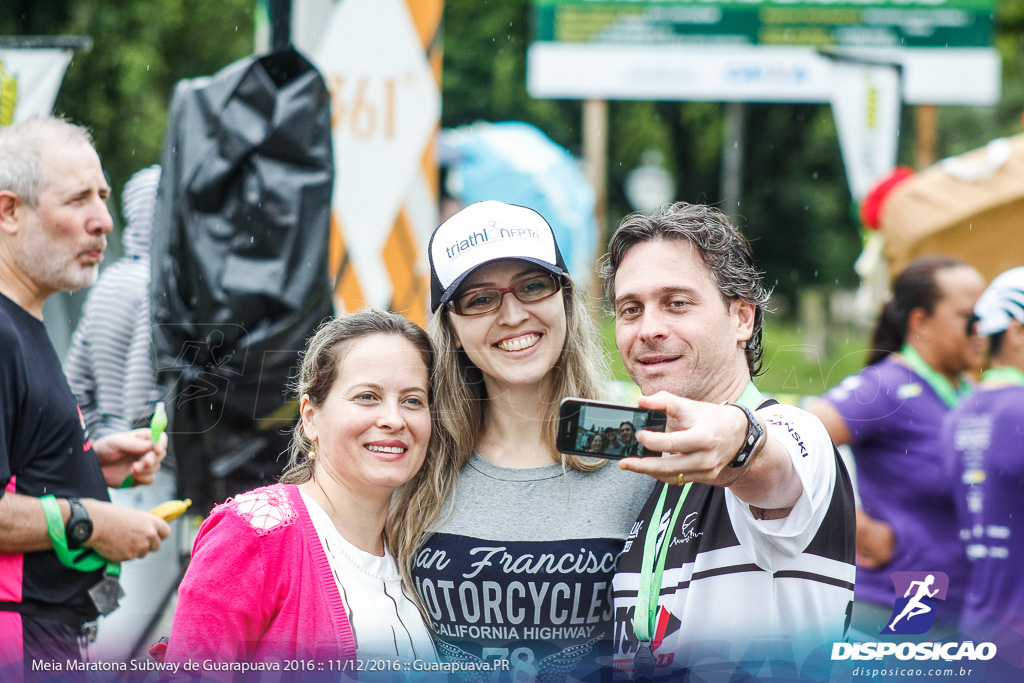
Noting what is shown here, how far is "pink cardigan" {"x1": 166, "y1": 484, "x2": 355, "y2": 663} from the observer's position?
1682 mm

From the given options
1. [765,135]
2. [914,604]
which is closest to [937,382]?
[914,604]

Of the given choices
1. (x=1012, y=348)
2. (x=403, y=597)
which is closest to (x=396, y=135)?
(x=403, y=597)

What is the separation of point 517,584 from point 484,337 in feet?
1.67

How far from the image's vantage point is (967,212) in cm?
402

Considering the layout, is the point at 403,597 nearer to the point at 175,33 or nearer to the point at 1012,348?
the point at 1012,348

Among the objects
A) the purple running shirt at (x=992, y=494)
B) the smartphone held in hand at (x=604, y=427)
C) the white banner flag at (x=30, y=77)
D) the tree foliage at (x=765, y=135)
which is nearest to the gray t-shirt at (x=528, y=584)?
the smartphone held in hand at (x=604, y=427)

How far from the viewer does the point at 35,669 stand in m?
2.00

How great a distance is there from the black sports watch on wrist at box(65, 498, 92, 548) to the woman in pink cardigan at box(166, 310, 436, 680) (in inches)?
19.2

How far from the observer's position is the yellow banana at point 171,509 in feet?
7.59

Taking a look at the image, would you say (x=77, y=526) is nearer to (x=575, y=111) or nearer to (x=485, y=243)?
(x=485, y=243)

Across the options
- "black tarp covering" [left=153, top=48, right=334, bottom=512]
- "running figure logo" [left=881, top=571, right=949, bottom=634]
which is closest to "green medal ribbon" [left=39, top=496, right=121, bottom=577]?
"black tarp covering" [left=153, top=48, right=334, bottom=512]

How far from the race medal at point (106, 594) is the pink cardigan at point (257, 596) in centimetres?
64

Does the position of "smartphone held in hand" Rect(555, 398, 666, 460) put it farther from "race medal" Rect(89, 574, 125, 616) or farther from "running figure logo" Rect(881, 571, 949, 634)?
"race medal" Rect(89, 574, 125, 616)

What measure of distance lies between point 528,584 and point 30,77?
2.33 m
